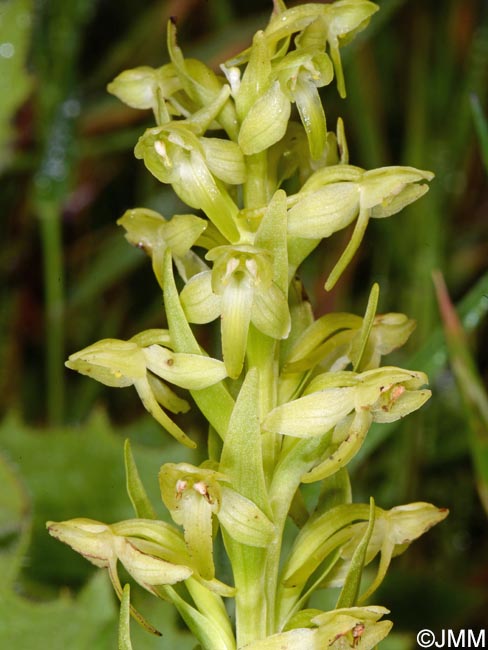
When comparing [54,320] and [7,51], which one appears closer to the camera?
[7,51]

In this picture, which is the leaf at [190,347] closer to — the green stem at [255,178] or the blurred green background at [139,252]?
the green stem at [255,178]

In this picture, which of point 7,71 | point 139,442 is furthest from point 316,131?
point 139,442

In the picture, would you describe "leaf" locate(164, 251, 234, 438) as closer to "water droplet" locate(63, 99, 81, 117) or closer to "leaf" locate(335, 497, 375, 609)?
"leaf" locate(335, 497, 375, 609)

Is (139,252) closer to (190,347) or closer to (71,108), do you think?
(71,108)

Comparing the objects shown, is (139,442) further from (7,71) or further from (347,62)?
(347,62)

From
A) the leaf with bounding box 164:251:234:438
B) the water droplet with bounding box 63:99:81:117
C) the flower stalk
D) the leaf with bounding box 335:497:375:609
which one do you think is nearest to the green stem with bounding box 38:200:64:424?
the water droplet with bounding box 63:99:81:117

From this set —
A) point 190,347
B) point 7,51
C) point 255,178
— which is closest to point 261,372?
point 190,347
